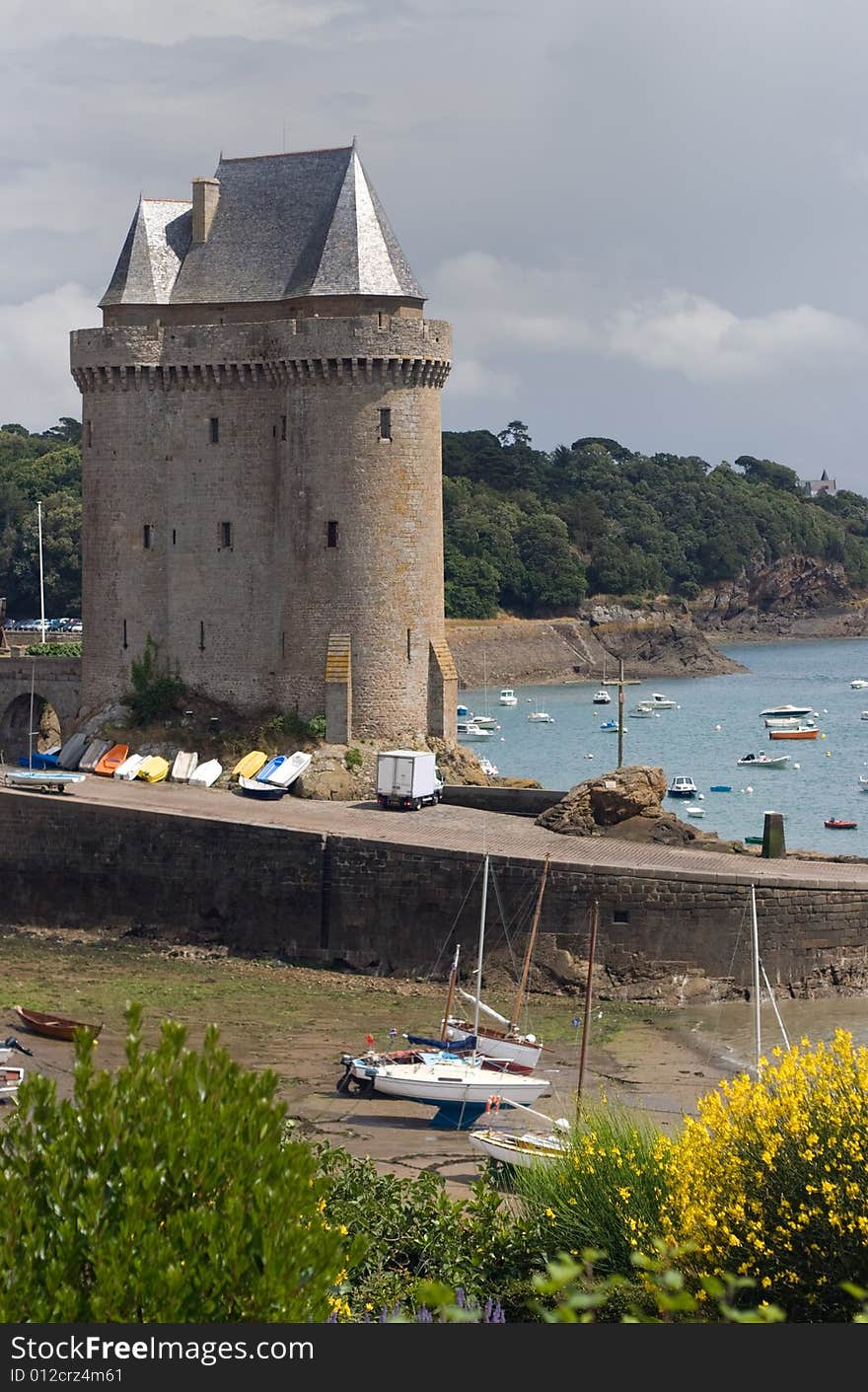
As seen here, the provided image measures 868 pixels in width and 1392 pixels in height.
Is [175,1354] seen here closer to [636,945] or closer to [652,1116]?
[652,1116]

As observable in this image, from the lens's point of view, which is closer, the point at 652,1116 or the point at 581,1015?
the point at 652,1116

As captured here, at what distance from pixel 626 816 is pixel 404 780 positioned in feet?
14.4

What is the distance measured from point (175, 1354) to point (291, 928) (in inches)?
1072

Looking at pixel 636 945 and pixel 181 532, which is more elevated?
pixel 181 532

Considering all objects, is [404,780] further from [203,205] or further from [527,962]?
[203,205]

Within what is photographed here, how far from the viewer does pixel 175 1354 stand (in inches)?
348

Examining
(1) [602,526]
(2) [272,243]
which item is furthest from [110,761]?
(1) [602,526]

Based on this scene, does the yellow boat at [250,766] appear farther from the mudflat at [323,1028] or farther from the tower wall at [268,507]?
the mudflat at [323,1028]

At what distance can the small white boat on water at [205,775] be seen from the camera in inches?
1641

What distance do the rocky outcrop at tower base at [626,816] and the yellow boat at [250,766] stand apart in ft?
21.1

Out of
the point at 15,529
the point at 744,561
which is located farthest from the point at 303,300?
the point at 744,561

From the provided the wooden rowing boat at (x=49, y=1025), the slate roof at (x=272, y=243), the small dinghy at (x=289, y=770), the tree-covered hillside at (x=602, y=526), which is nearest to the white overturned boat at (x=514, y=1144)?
the wooden rowing boat at (x=49, y=1025)

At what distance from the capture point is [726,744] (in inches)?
3159

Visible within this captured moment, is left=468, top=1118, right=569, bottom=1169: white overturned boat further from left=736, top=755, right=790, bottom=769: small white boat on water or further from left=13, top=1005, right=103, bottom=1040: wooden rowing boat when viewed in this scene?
left=736, top=755, right=790, bottom=769: small white boat on water
